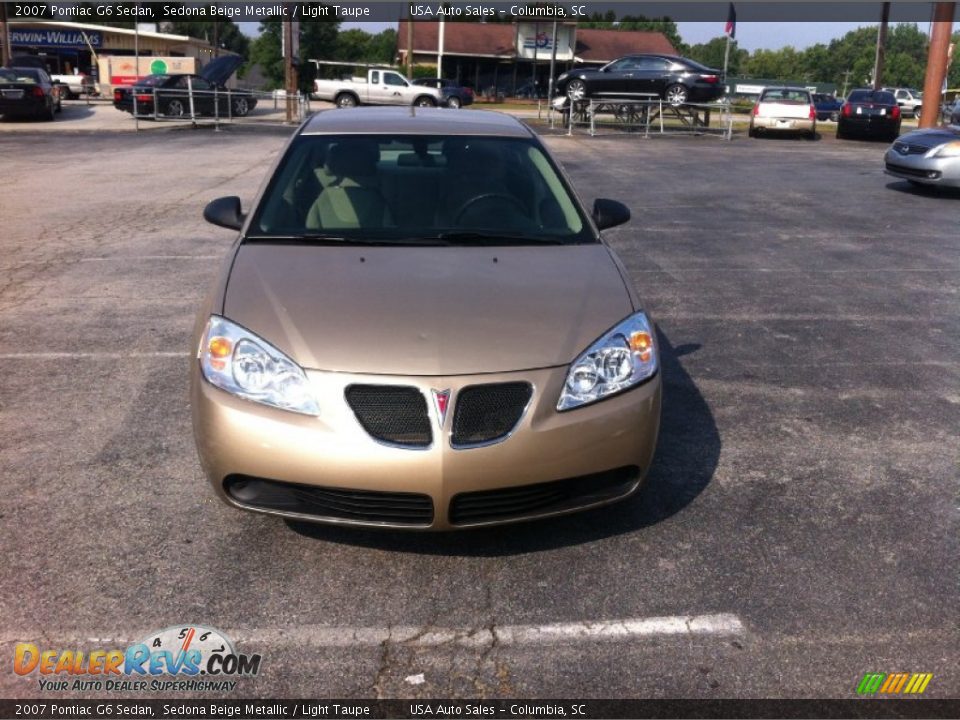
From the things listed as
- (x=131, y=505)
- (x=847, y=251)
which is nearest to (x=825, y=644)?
(x=131, y=505)

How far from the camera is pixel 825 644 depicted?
3.00 meters

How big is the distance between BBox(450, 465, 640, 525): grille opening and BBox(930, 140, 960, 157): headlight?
12.3 m

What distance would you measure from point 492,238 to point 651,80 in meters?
24.8

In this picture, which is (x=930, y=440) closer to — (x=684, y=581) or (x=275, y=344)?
(x=684, y=581)

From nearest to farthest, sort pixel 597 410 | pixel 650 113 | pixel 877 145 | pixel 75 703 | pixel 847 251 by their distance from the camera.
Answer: pixel 75 703 < pixel 597 410 < pixel 847 251 < pixel 877 145 < pixel 650 113

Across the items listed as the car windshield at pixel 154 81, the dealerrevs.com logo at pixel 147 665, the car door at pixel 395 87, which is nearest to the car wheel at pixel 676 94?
the car door at pixel 395 87

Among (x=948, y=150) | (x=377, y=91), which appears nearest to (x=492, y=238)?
(x=948, y=150)

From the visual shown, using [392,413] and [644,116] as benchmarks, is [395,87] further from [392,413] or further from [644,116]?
[392,413]

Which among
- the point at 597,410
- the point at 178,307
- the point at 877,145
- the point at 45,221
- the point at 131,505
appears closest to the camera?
the point at 597,410

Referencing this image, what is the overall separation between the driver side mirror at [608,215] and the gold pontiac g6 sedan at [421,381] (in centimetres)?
57

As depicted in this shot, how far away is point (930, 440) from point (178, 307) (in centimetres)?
514

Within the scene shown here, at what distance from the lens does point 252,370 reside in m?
3.31

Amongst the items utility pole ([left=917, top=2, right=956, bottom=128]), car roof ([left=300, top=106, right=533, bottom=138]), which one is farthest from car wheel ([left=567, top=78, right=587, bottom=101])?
car roof ([left=300, top=106, right=533, bottom=138])

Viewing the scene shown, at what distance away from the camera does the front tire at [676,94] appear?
27.2m
